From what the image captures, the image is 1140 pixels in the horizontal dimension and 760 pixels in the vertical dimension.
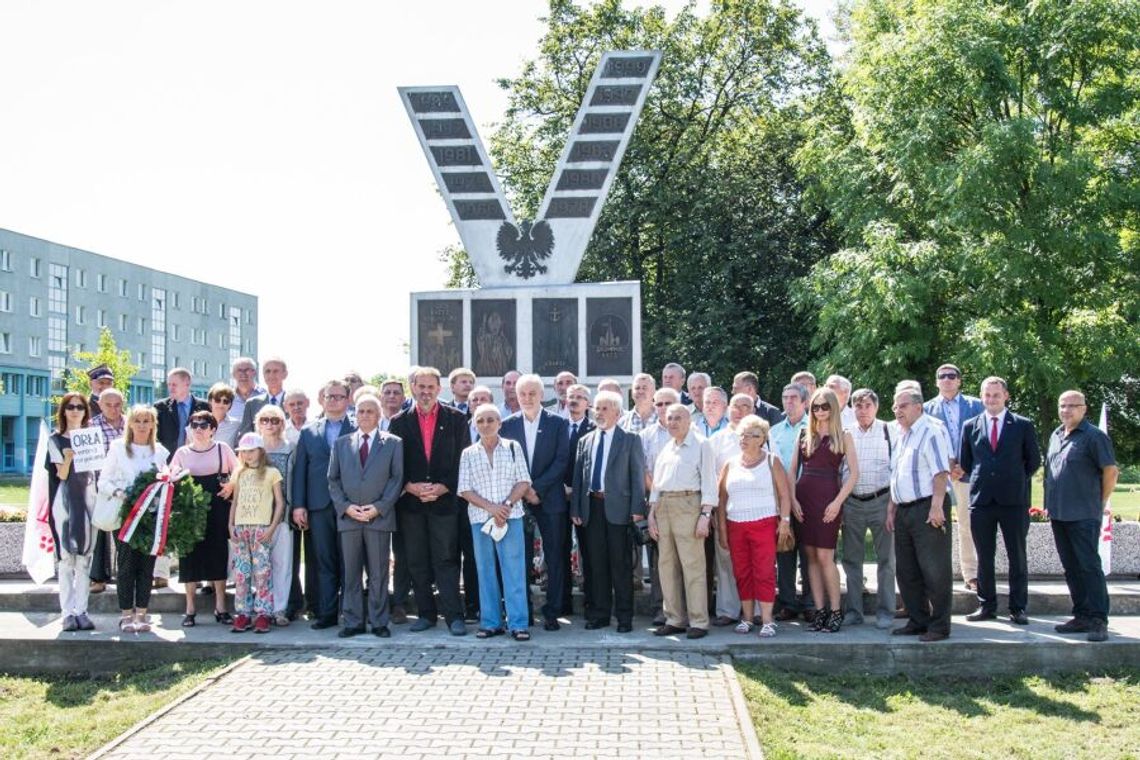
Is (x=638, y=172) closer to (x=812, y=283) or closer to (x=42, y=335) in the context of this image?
(x=812, y=283)

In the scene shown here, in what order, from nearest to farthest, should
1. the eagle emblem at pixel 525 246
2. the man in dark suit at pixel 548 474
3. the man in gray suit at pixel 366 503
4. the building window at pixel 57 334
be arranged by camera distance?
the man in gray suit at pixel 366 503 < the man in dark suit at pixel 548 474 < the eagle emblem at pixel 525 246 < the building window at pixel 57 334

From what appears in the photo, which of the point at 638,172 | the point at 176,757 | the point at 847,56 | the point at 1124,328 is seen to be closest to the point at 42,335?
the point at 638,172

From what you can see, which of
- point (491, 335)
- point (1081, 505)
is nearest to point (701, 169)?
→ point (491, 335)

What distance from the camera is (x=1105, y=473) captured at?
790cm

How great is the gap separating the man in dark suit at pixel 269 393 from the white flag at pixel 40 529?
1.53m

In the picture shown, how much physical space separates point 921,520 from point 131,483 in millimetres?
5837

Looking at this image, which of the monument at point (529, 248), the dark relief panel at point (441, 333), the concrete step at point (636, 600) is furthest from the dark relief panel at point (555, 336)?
the concrete step at point (636, 600)

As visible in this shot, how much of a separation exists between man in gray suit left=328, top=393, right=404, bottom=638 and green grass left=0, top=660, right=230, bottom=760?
108 centimetres

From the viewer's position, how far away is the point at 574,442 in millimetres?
8633

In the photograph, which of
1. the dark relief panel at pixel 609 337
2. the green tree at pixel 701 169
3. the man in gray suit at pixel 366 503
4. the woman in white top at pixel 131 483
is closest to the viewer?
the man in gray suit at pixel 366 503

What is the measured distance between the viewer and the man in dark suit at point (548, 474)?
8.25 meters

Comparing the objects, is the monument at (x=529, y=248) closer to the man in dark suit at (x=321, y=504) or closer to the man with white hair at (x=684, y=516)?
the man in dark suit at (x=321, y=504)

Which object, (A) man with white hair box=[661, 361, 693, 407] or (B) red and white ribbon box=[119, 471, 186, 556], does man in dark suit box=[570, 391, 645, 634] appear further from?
(B) red and white ribbon box=[119, 471, 186, 556]

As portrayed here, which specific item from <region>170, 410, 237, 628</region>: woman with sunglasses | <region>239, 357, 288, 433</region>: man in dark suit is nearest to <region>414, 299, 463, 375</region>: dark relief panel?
<region>239, 357, 288, 433</region>: man in dark suit
